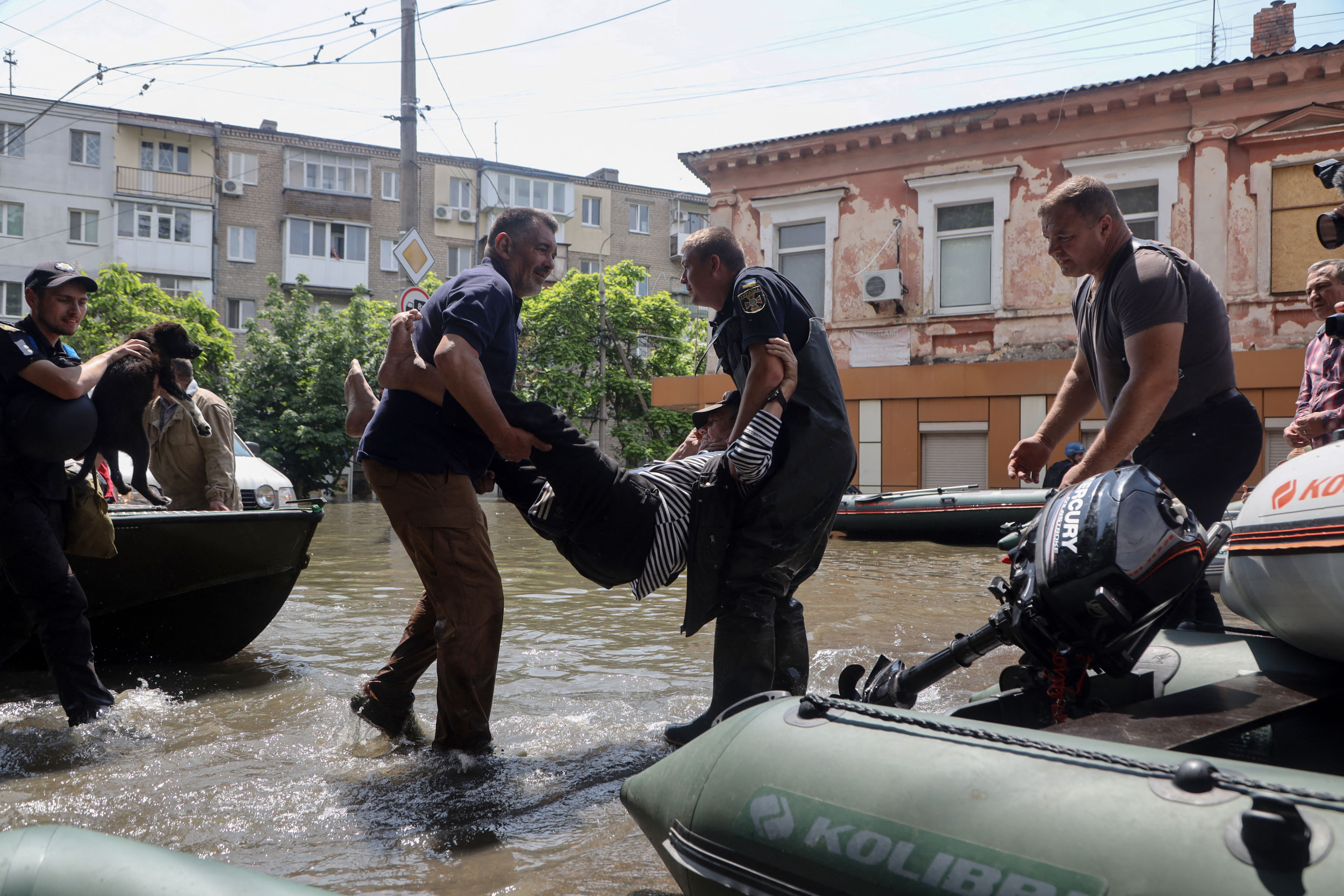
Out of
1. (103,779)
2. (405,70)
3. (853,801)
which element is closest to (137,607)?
(103,779)

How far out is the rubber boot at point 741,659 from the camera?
3.39m

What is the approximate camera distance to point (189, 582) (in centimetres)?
513

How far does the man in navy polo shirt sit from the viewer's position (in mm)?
3385

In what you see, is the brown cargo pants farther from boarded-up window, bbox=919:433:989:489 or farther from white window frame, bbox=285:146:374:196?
white window frame, bbox=285:146:374:196

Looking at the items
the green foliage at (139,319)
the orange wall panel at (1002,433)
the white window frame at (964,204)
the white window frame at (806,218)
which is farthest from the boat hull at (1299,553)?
the green foliage at (139,319)

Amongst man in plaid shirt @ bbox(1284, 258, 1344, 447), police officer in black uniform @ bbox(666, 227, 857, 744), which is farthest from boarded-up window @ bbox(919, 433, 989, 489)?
police officer in black uniform @ bbox(666, 227, 857, 744)

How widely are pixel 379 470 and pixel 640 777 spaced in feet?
5.53

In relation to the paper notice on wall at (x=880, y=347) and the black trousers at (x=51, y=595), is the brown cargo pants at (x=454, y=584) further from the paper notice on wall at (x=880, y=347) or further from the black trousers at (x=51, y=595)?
the paper notice on wall at (x=880, y=347)

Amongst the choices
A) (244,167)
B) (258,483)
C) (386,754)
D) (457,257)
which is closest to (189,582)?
(386,754)

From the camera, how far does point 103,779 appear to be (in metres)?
3.32

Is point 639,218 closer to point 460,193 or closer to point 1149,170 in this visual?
point 460,193

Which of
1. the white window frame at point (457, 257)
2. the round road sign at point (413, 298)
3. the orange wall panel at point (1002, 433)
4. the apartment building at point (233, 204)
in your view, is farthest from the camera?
the white window frame at point (457, 257)

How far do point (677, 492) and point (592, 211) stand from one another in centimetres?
4488

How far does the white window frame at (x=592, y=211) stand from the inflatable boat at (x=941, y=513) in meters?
33.7
